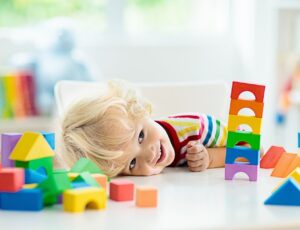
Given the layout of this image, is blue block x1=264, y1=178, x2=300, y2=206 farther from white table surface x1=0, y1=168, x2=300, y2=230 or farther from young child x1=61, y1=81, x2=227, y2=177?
young child x1=61, y1=81, x2=227, y2=177

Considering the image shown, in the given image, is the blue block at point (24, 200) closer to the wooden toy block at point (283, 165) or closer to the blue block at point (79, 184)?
the blue block at point (79, 184)

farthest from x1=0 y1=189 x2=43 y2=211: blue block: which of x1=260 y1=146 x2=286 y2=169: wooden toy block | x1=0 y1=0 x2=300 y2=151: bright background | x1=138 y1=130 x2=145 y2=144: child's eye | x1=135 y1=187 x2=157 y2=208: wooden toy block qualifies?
x1=0 y1=0 x2=300 y2=151: bright background

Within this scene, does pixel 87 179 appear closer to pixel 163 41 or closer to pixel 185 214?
pixel 185 214

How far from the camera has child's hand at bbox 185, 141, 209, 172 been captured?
111cm

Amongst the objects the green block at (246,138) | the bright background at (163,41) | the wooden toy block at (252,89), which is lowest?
the green block at (246,138)

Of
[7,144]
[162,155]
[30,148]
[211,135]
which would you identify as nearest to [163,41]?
[211,135]

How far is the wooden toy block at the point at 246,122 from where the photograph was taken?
0.98 m

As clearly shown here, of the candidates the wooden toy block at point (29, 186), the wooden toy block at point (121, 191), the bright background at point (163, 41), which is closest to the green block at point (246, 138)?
the wooden toy block at point (121, 191)

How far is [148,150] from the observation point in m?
1.12

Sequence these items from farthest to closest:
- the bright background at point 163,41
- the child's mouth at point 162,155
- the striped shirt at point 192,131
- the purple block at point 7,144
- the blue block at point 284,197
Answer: the bright background at point 163,41
the striped shirt at point 192,131
the child's mouth at point 162,155
the purple block at point 7,144
the blue block at point 284,197

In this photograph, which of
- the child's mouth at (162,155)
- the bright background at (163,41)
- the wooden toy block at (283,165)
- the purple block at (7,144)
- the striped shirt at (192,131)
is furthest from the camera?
the bright background at (163,41)

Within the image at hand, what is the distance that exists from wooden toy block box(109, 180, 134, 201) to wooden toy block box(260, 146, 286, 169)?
38 centimetres

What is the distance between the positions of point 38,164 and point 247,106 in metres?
0.34

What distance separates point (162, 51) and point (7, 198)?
2434mm
